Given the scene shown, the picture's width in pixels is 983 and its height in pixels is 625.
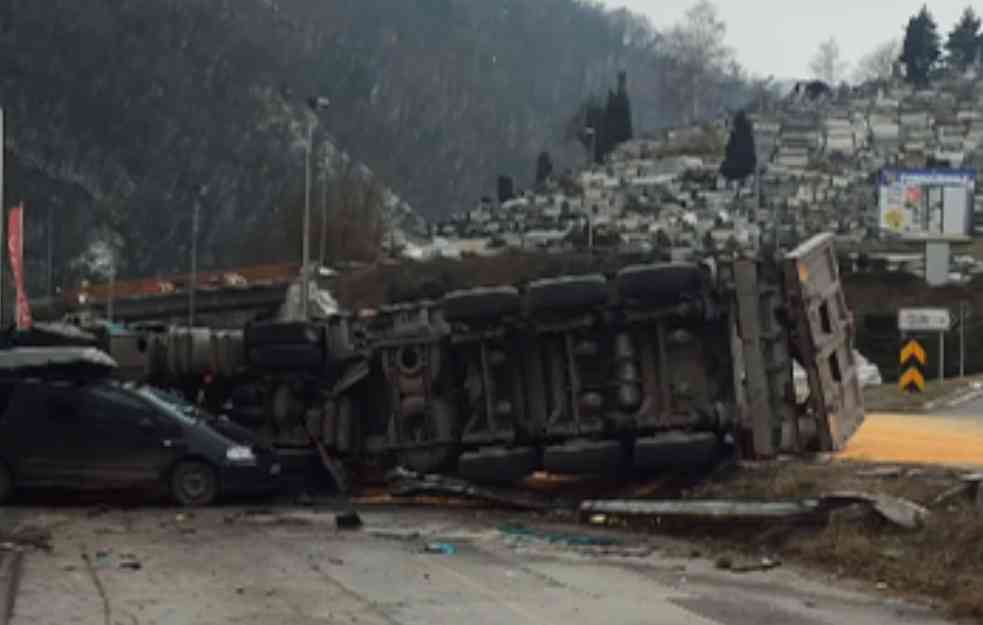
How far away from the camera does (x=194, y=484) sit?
1684 cm

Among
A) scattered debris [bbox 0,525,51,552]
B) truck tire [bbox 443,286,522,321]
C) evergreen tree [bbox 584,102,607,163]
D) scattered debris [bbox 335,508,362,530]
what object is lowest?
scattered debris [bbox 335,508,362,530]

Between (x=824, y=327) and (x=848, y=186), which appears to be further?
(x=848, y=186)

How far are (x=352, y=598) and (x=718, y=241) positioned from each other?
86.1m

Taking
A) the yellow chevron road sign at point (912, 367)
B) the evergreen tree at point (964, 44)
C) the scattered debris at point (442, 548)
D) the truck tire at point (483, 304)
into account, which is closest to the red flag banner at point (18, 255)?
the truck tire at point (483, 304)

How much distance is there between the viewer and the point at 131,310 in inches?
3612

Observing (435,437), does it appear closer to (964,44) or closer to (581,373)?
(581,373)

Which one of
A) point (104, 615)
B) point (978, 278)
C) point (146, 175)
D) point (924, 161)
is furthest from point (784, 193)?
point (104, 615)

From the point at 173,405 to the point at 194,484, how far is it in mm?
898

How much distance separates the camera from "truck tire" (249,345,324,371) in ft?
57.9

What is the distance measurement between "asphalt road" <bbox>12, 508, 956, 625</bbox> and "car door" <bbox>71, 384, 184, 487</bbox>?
2030mm

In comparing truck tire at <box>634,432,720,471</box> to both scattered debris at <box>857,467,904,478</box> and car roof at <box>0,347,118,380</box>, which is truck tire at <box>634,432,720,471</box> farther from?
car roof at <box>0,347,118,380</box>

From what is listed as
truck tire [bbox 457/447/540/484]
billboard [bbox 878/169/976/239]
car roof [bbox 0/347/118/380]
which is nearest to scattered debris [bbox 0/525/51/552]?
car roof [bbox 0/347/118/380]

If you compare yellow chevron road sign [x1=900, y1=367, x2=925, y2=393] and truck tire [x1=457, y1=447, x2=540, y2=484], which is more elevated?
truck tire [x1=457, y1=447, x2=540, y2=484]

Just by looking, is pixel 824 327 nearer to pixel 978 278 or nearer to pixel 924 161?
pixel 978 278
